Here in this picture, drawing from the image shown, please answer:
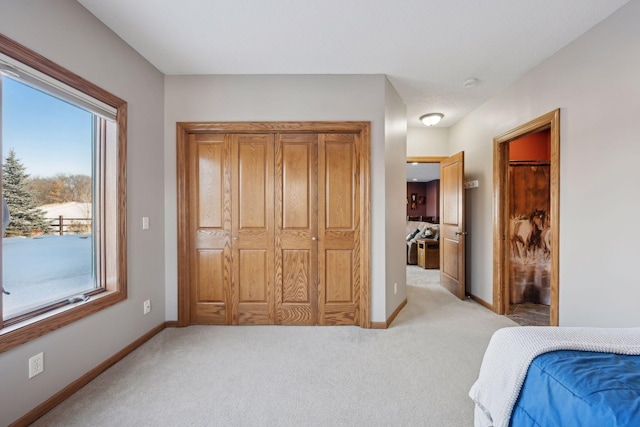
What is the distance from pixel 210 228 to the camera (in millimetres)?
3094

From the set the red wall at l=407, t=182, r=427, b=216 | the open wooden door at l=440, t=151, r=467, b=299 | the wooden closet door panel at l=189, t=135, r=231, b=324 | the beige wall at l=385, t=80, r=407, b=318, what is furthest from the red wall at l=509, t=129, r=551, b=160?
the red wall at l=407, t=182, r=427, b=216

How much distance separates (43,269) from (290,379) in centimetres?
182

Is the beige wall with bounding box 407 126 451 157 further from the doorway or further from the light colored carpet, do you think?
the light colored carpet

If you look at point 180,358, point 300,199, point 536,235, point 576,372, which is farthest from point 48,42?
point 536,235

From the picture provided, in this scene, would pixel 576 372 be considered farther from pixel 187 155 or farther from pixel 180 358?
pixel 187 155

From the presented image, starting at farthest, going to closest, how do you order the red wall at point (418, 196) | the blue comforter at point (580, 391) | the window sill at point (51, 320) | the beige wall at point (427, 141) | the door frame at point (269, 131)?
the red wall at point (418, 196)
the beige wall at point (427, 141)
the door frame at point (269, 131)
the window sill at point (51, 320)
the blue comforter at point (580, 391)

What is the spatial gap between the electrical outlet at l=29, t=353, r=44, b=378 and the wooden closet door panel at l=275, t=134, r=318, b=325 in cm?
181

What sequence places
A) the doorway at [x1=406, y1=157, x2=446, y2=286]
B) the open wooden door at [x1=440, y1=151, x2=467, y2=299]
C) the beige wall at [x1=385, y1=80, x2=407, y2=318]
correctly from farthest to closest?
1. the doorway at [x1=406, y1=157, x2=446, y2=286]
2. the open wooden door at [x1=440, y1=151, x2=467, y2=299]
3. the beige wall at [x1=385, y1=80, x2=407, y2=318]

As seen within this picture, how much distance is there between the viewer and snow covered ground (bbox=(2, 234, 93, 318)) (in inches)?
66.6

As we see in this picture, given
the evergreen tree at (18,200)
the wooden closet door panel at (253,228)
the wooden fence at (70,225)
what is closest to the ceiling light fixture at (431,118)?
the wooden closet door panel at (253,228)

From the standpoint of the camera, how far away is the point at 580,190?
2.39m

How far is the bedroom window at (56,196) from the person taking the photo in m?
1.67

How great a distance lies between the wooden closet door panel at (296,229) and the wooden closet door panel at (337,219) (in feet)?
0.25

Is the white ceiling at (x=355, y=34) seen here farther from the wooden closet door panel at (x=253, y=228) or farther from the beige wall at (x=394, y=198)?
the wooden closet door panel at (x=253, y=228)
